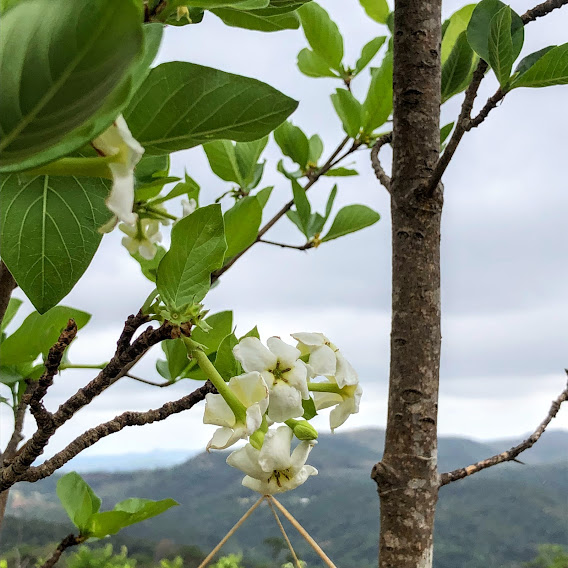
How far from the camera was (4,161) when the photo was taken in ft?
0.54

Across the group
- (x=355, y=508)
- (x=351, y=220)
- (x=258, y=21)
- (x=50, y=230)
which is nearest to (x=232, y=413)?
(x=50, y=230)

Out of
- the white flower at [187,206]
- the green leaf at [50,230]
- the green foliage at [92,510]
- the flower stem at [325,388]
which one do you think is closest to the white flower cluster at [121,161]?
the green leaf at [50,230]

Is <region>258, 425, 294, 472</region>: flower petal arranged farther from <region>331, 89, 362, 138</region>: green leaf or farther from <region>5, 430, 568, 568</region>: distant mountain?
<region>5, 430, 568, 568</region>: distant mountain

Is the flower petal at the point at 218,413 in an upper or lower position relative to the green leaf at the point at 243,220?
lower

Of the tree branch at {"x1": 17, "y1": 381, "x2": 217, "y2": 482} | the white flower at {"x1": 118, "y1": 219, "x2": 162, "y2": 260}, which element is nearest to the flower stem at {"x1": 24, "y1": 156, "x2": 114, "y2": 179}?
the tree branch at {"x1": 17, "y1": 381, "x2": 217, "y2": 482}

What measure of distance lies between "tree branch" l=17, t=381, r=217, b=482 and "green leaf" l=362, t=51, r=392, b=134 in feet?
1.52

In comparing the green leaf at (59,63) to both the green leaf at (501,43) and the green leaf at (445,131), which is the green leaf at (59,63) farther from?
the green leaf at (445,131)

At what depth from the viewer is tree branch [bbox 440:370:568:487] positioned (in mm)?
581

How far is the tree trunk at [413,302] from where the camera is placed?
0.53 metres

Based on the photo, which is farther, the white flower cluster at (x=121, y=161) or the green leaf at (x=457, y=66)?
the green leaf at (x=457, y=66)

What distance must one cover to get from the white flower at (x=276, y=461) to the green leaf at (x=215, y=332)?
→ 0.17 m

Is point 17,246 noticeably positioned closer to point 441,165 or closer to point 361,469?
point 441,165

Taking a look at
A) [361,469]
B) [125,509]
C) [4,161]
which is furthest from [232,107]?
[361,469]

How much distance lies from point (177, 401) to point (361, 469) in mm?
4952
